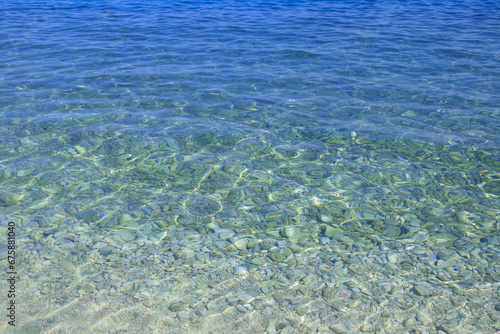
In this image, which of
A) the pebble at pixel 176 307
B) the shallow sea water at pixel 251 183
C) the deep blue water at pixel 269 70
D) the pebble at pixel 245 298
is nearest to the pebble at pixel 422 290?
the shallow sea water at pixel 251 183

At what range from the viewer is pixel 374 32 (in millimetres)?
14750

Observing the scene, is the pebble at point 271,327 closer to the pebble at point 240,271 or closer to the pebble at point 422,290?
the pebble at point 240,271

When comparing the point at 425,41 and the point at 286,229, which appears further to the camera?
the point at 425,41

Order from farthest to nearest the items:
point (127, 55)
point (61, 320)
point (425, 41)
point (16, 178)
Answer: point (425, 41), point (127, 55), point (16, 178), point (61, 320)

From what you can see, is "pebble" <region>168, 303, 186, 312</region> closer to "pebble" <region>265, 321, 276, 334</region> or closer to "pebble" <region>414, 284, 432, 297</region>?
"pebble" <region>265, 321, 276, 334</region>

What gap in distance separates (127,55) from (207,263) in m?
9.53

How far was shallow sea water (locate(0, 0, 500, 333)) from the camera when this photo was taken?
4.13 meters

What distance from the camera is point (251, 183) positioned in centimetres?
630

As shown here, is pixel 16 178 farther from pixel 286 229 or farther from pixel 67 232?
pixel 286 229

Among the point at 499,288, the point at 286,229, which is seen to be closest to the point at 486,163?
the point at 499,288

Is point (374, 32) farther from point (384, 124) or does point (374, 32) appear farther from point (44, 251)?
point (44, 251)

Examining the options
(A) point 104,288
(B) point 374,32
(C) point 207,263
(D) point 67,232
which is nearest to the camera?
(A) point 104,288

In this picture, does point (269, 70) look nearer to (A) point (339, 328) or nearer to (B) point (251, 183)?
(B) point (251, 183)

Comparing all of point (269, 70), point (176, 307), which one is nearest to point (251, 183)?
point (176, 307)
